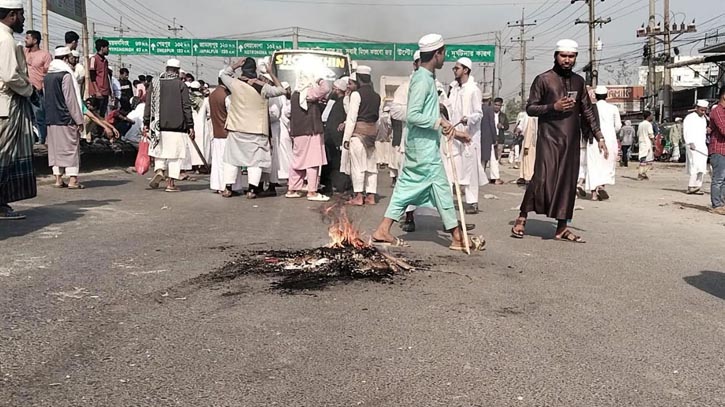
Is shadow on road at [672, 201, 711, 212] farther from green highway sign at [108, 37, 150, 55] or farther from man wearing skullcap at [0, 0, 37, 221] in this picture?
green highway sign at [108, 37, 150, 55]

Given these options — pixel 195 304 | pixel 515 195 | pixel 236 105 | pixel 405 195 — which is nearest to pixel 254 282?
pixel 195 304

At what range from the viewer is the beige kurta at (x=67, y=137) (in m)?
9.62

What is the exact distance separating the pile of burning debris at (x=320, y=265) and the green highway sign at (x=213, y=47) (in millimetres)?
36848

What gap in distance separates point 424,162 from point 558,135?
156 cm

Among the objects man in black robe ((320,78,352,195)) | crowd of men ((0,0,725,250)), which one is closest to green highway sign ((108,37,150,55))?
crowd of men ((0,0,725,250))

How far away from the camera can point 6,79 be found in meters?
6.63

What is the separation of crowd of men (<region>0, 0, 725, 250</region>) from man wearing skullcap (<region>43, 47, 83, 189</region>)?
0.02 meters

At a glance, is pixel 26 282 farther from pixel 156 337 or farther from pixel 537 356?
pixel 537 356

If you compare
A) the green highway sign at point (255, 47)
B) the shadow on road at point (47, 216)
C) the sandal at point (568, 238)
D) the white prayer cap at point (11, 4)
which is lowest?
the sandal at point (568, 238)

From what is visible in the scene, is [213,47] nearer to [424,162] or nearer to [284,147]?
[284,147]

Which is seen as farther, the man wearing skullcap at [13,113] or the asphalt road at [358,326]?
the man wearing skullcap at [13,113]

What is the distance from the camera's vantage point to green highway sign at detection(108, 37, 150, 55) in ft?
131

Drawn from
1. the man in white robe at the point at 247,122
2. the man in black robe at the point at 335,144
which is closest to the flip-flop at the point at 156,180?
the man in white robe at the point at 247,122

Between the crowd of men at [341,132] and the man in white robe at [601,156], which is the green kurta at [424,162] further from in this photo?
the man in white robe at [601,156]
